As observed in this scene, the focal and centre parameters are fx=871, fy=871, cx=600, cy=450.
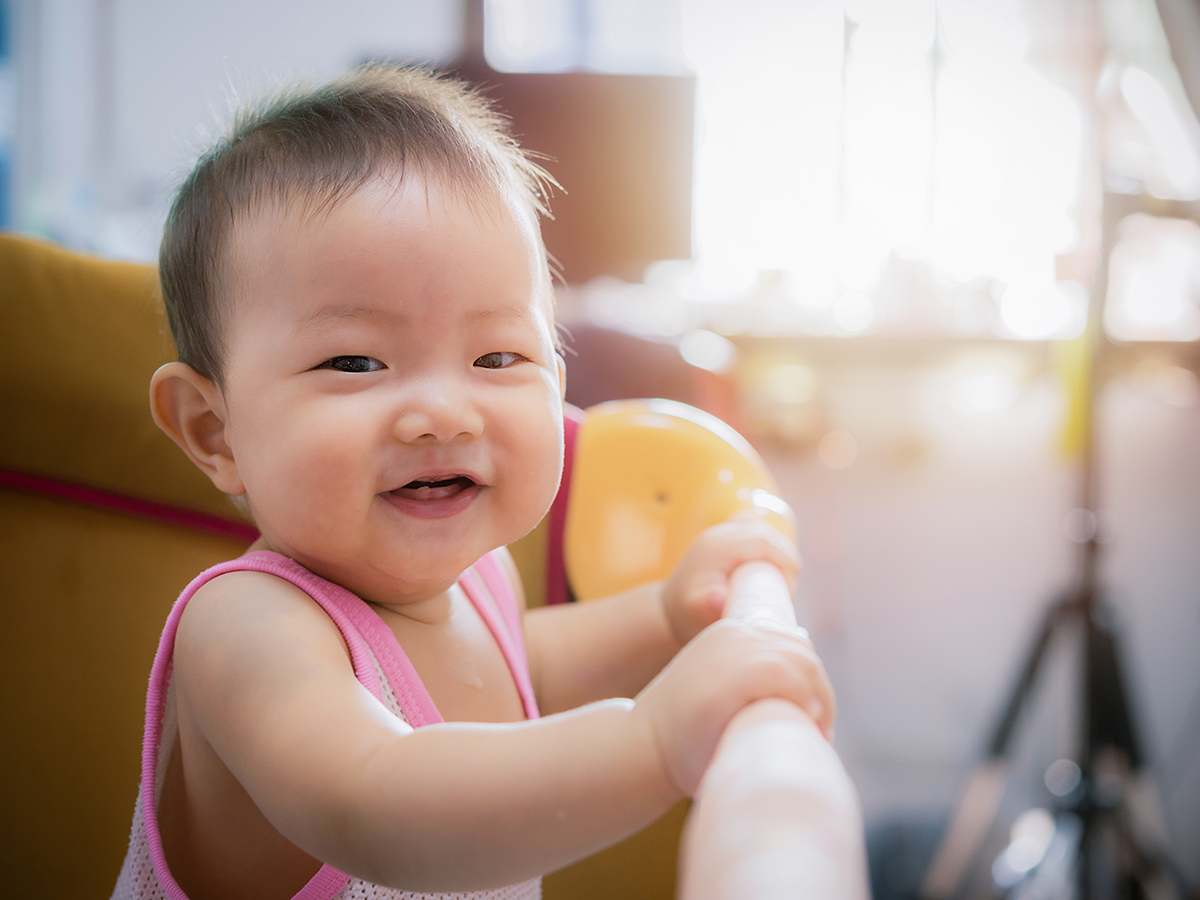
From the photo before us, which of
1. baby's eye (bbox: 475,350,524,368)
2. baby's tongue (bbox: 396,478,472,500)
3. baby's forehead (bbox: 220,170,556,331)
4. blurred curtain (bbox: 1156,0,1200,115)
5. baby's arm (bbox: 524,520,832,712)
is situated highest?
blurred curtain (bbox: 1156,0,1200,115)

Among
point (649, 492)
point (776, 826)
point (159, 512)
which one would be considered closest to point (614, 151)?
point (649, 492)

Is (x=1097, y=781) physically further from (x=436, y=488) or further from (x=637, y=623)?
(x=436, y=488)

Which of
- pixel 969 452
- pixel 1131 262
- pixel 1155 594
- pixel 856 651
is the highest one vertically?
pixel 1131 262

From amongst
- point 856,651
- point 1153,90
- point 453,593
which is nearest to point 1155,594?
point 856,651

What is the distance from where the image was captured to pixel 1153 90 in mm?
1219

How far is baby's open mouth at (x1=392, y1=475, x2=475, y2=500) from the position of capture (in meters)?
0.32

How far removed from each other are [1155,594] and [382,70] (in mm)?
1469

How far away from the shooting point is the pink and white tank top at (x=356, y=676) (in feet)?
1.07

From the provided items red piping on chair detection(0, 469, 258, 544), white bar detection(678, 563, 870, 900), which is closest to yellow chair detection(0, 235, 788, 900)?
red piping on chair detection(0, 469, 258, 544)

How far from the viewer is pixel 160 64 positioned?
1.65 feet

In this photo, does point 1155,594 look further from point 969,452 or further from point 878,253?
point 878,253

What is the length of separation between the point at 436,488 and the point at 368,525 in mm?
29

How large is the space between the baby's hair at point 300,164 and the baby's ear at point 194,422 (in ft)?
0.03

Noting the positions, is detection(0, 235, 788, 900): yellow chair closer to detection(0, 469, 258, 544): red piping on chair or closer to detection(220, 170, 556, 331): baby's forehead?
detection(0, 469, 258, 544): red piping on chair
